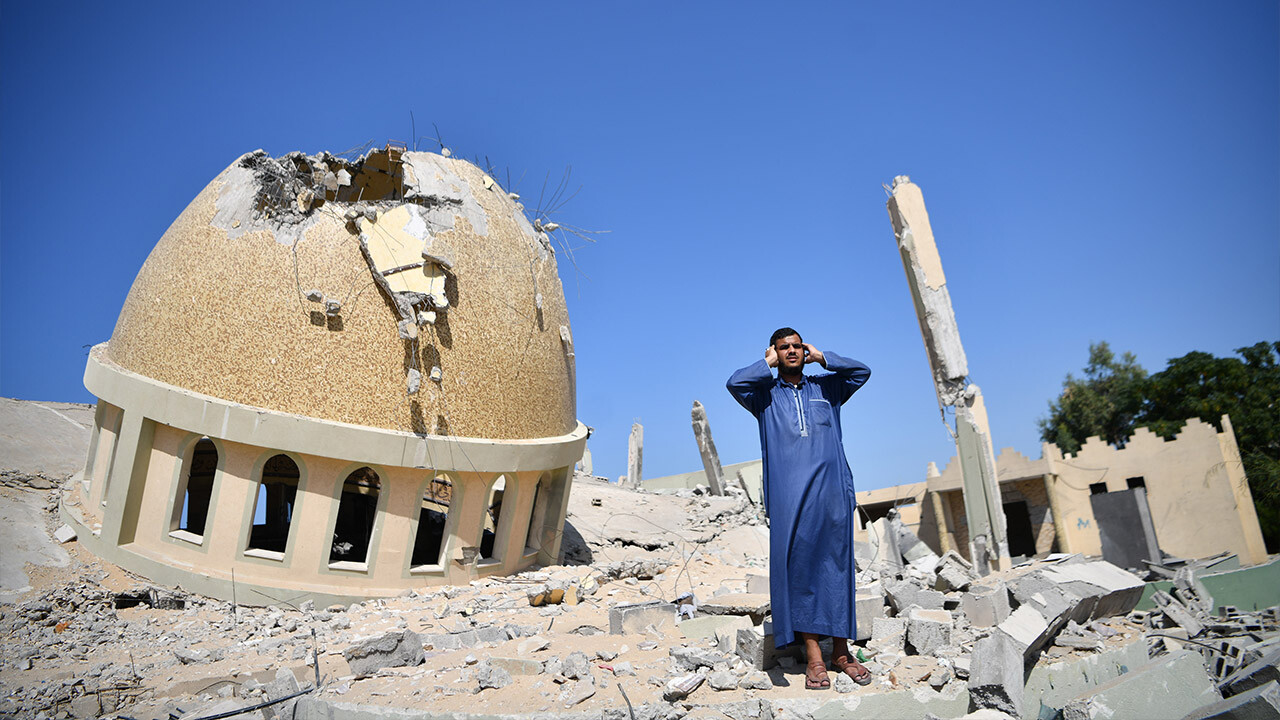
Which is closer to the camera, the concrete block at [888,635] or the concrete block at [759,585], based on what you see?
the concrete block at [888,635]

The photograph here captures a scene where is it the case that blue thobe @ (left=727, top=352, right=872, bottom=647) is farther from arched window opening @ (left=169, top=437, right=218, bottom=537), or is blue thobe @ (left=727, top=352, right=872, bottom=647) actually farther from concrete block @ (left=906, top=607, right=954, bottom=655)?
arched window opening @ (left=169, top=437, right=218, bottom=537)

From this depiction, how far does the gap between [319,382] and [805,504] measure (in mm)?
7033

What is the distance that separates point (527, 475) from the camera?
11.0 metres

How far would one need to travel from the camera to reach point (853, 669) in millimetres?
4379

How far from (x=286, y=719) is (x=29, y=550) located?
7.51 meters

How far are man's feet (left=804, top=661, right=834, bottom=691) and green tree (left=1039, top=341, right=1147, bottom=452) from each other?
110 ft

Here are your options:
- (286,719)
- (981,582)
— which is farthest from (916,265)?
(286,719)

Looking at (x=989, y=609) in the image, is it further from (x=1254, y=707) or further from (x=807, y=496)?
(x=807, y=496)

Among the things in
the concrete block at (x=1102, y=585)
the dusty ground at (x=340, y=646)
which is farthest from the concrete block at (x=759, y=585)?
the concrete block at (x=1102, y=585)

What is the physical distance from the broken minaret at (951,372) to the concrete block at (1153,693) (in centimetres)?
1000

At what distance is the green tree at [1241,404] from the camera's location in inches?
964

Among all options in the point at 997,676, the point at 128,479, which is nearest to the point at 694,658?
the point at 997,676

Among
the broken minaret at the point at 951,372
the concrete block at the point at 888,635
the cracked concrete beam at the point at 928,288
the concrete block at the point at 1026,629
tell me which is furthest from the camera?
the cracked concrete beam at the point at 928,288

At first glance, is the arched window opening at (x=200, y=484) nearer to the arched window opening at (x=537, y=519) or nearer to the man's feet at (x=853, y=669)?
the arched window opening at (x=537, y=519)
